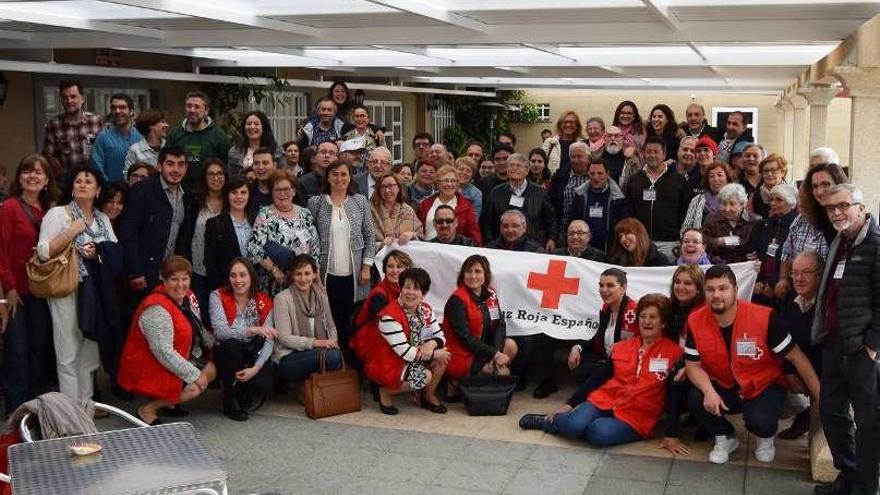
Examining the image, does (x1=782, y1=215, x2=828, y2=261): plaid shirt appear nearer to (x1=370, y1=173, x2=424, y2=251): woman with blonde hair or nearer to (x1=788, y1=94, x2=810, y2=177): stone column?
(x1=370, y1=173, x2=424, y2=251): woman with blonde hair

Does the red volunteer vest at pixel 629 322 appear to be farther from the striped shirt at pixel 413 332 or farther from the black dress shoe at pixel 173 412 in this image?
the black dress shoe at pixel 173 412

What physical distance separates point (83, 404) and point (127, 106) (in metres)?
3.78

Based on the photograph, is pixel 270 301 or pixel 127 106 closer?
pixel 270 301

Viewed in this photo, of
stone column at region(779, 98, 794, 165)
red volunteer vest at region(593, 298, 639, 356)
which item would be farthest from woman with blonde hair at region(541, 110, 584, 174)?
stone column at region(779, 98, 794, 165)

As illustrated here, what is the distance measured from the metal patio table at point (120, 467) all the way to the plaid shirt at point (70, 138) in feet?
14.9

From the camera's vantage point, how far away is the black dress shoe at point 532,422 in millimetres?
6219

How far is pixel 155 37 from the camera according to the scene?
847 cm

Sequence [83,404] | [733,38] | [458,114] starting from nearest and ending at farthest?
[83,404] → [733,38] → [458,114]

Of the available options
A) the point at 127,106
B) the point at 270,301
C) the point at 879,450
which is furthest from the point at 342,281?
the point at 879,450

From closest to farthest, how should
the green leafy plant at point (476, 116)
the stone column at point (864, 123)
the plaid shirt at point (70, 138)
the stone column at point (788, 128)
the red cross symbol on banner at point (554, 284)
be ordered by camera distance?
the stone column at point (864, 123)
the red cross symbol on banner at point (554, 284)
the plaid shirt at point (70, 138)
the stone column at point (788, 128)
the green leafy plant at point (476, 116)

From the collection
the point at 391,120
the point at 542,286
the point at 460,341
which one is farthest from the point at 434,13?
the point at 391,120

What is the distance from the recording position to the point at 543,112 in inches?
939

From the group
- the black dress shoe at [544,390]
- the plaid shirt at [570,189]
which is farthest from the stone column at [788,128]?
the black dress shoe at [544,390]

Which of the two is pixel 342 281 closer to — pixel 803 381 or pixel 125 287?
pixel 125 287
